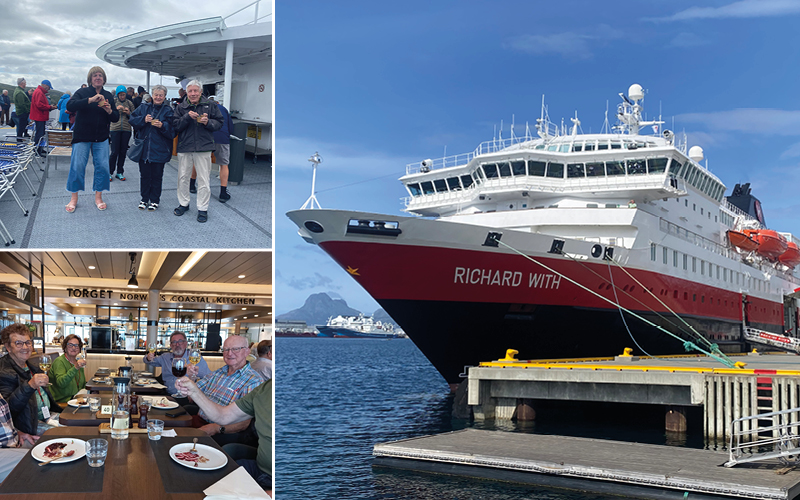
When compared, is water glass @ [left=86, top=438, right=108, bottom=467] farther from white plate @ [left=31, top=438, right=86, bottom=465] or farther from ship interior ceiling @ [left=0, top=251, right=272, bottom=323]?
ship interior ceiling @ [left=0, top=251, right=272, bottom=323]

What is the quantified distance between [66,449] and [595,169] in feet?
59.4

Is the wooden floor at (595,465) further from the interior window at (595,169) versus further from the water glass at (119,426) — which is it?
the interior window at (595,169)

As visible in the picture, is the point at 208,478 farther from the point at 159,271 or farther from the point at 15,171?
the point at 159,271

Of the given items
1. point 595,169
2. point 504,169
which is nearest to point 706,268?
point 595,169

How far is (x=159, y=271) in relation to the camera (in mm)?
11141

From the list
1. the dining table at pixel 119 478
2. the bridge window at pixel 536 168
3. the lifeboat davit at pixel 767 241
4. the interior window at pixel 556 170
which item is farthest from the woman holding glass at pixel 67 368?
the lifeboat davit at pixel 767 241

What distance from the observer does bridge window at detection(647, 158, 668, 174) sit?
19.7 meters

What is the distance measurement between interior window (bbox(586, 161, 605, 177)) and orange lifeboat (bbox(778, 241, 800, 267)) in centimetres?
1989

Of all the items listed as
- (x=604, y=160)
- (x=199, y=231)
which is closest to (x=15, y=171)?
(x=199, y=231)

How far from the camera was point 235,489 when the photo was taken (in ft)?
12.0

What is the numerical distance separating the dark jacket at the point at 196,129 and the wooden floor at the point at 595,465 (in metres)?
5.96

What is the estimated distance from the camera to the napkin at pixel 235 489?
11.6 ft

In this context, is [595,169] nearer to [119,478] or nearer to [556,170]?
[556,170]

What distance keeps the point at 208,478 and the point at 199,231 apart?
1950 mm
